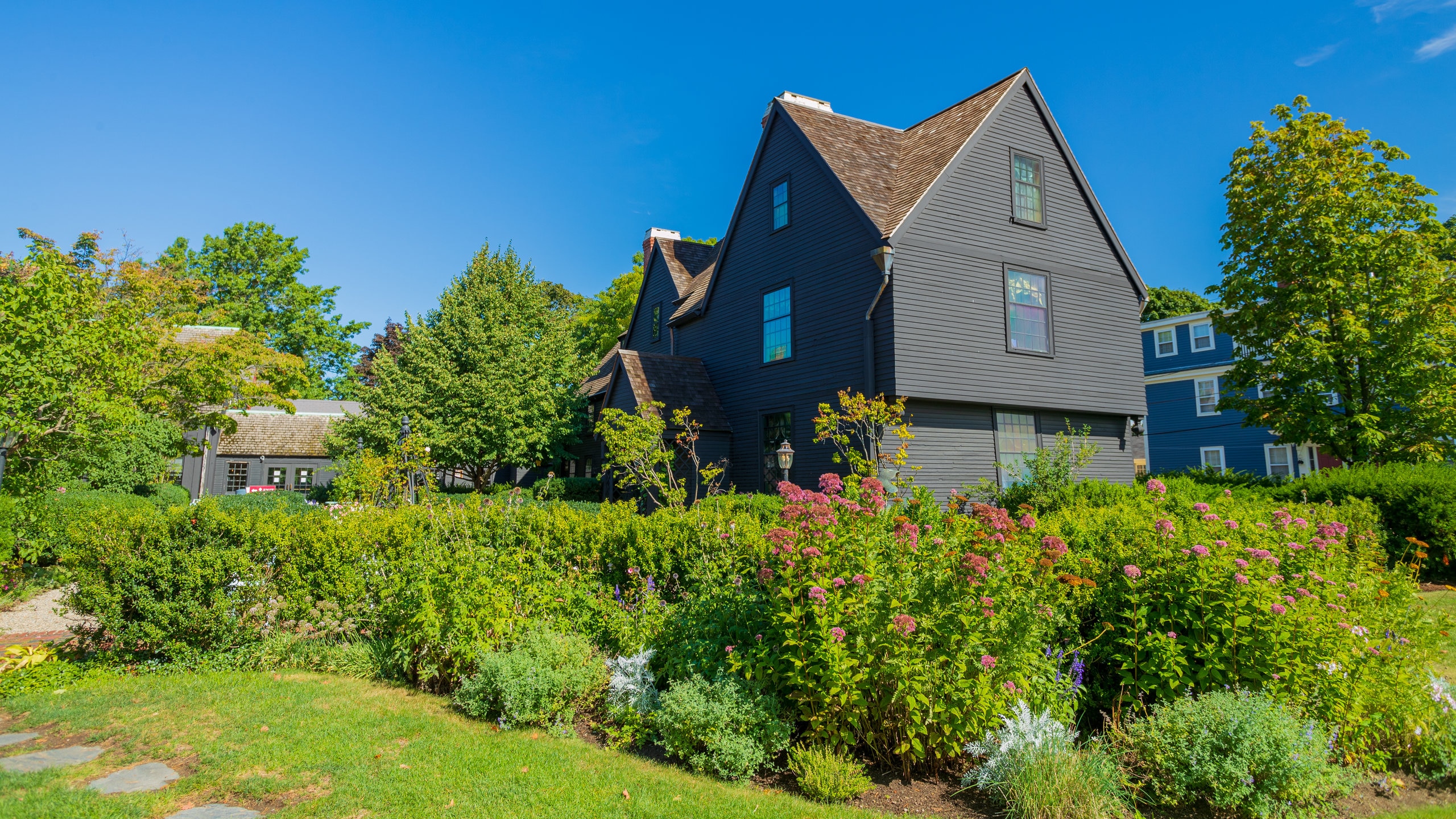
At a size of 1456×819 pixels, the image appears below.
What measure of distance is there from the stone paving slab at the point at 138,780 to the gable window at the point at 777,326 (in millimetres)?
13794

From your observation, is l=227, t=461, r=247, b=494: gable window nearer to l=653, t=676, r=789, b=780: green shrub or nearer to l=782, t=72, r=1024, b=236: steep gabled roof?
l=782, t=72, r=1024, b=236: steep gabled roof

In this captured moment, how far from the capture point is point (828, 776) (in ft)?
14.0

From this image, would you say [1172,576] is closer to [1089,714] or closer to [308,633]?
[1089,714]

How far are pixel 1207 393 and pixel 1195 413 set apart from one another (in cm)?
94

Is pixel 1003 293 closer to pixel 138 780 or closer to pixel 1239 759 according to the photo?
pixel 1239 759

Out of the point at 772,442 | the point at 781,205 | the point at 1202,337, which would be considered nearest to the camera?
the point at 772,442

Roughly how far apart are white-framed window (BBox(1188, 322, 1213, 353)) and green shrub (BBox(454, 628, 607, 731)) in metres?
33.1

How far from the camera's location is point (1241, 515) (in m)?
6.21

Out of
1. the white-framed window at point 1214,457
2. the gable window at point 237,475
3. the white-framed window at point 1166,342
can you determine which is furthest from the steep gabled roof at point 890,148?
the gable window at point 237,475

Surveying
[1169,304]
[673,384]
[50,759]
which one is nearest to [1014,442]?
[673,384]

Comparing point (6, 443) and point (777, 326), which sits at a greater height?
point (777, 326)

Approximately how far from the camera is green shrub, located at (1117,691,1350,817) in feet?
12.7

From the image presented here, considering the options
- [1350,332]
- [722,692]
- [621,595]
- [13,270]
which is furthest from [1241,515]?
[13,270]

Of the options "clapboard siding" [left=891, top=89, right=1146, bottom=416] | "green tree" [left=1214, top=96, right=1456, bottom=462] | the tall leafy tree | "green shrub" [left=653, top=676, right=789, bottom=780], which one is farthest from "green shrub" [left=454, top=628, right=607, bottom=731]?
"green tree" [left=1214, top=96, right=1456, bottom=462]
